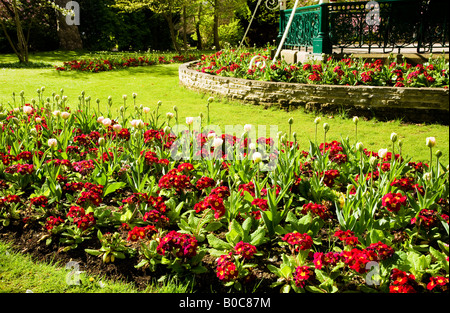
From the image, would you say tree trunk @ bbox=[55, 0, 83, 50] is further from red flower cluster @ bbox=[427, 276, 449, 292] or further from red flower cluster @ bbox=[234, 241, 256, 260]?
red flower cluster @ bbox=[427, 276, 449, 292]

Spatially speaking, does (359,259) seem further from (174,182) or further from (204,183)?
(174,182)

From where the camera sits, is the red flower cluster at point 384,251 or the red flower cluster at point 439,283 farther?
the red flower cluster at point 384,251

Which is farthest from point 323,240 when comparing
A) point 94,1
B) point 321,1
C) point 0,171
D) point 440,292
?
point 94,1

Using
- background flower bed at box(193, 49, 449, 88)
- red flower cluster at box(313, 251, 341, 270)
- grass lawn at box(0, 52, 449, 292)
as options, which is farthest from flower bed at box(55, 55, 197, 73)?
red flower cluster at box(313, 251, 341, 270)

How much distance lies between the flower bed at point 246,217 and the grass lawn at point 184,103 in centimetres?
55

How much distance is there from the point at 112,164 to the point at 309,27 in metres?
6.54

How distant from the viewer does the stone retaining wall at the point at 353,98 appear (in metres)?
5.95

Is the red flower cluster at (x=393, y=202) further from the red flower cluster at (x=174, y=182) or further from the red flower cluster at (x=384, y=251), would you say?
the red flower cluster at (x=174, y=182)

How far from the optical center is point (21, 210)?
3232mm

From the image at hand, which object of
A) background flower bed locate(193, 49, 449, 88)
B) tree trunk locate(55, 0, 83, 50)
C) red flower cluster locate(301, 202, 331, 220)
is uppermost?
tree trunk locate(55, 0, 83, 50)

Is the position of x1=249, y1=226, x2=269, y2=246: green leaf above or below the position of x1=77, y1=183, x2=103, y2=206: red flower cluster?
below

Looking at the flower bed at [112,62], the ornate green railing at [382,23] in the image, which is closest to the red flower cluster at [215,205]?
the ornate green railing at [382,23]

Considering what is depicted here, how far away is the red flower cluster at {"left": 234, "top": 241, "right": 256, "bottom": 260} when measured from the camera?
2.41 meters

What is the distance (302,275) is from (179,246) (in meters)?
0.74
